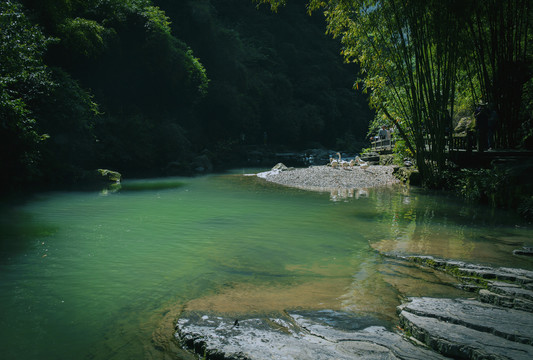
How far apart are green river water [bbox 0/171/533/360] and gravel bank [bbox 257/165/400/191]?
4234 millimetres

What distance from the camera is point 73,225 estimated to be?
750 centimetres

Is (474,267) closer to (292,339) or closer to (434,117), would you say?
(292,339)

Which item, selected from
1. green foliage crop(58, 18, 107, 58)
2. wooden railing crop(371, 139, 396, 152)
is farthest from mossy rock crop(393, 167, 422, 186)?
green foliage crop(58, 18, 107, 58)

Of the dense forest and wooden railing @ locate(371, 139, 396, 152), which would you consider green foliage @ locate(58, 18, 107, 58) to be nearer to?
the dense forest

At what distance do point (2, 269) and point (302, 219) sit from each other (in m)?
5.28

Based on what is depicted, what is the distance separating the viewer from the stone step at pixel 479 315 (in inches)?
102

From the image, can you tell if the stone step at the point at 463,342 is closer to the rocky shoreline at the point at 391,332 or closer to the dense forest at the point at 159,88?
the rocky shoreline at the point at 391,332

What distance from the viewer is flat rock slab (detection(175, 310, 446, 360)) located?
2543mm

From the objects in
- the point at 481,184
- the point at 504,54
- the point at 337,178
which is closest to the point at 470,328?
the point at 481,184

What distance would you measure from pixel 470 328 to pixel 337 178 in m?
12.7

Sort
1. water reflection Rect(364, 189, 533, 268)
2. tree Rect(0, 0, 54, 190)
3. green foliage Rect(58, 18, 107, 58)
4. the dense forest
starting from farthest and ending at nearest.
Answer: green foliage Rect(58, 18, 107, 58), the dense forest, tree Rect(0, 0, 54, 190), water reflection Rect(364, 189, 533, 268)

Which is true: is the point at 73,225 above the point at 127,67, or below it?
below

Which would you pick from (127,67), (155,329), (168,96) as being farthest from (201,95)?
(155,329)

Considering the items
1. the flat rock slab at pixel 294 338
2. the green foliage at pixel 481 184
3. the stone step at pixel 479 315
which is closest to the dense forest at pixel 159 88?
the flat rock slab at pixel 294 338
